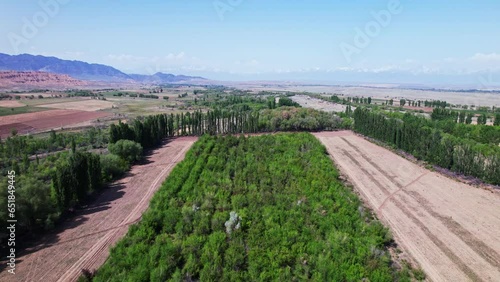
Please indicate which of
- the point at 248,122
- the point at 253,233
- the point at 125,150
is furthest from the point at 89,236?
the point at 248,122

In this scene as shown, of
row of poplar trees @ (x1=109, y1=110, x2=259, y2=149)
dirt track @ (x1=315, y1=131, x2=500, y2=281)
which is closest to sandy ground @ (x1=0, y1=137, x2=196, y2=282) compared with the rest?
row of poplar trees @ (x1=109, y1=110, x2=259, y2=149)

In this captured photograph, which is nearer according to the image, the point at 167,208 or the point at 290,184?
the point at 167,208

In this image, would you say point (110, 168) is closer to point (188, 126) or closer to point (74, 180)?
point (74, 180)

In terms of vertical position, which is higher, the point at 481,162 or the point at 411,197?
the point at 481,162

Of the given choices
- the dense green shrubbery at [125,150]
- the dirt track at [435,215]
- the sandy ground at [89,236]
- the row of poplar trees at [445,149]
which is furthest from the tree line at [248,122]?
the sandy ground at [89,236]

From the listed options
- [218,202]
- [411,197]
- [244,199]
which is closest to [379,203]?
[411,197]

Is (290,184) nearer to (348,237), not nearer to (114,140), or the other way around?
(348,237)

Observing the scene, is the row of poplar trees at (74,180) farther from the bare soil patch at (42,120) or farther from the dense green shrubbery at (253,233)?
the bare soil patch at (42,120)
